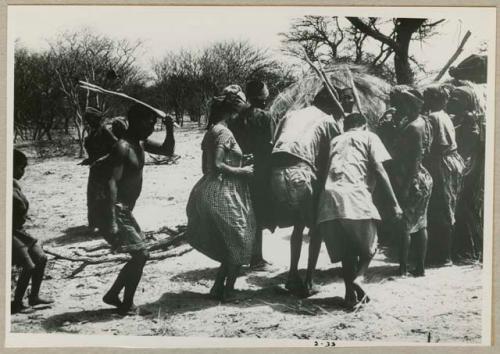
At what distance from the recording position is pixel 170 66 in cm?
566

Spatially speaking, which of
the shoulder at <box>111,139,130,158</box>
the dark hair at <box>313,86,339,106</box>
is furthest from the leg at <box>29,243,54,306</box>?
the dark hair at <box>313,86,339,106</box>

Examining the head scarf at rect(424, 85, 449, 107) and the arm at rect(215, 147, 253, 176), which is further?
the head scarf at rect(424, 85, 449, 107)

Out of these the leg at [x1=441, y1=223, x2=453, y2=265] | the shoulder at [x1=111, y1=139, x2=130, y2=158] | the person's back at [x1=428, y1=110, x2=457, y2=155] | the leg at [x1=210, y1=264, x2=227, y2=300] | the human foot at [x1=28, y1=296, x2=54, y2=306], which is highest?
the person's back at [x1=428, y1=110, x2=457, y2=155]

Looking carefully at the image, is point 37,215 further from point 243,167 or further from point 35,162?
point 243,167

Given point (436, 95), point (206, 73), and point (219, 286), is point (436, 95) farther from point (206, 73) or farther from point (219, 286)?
point (219, 286)

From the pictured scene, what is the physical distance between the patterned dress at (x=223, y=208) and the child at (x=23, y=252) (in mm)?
1453

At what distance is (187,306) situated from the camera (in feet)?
17.7

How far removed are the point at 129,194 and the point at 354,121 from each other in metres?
2.11

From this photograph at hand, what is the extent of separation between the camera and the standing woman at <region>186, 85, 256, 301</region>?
5359 mm

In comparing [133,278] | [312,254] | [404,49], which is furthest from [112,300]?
[404,49]

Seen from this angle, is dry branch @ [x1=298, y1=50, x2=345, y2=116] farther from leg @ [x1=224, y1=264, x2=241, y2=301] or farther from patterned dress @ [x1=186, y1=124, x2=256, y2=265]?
leg @ [x1=224, y1=264, x2=241, y2=301]

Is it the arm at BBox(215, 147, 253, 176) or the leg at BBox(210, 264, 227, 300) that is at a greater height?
the arm at BBox(215, 147, 253, 176)

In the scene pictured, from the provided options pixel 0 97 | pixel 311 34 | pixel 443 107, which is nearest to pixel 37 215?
pixel 0 97

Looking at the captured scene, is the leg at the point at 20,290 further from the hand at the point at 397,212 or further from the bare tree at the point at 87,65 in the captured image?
the hand at the point at 397,212
